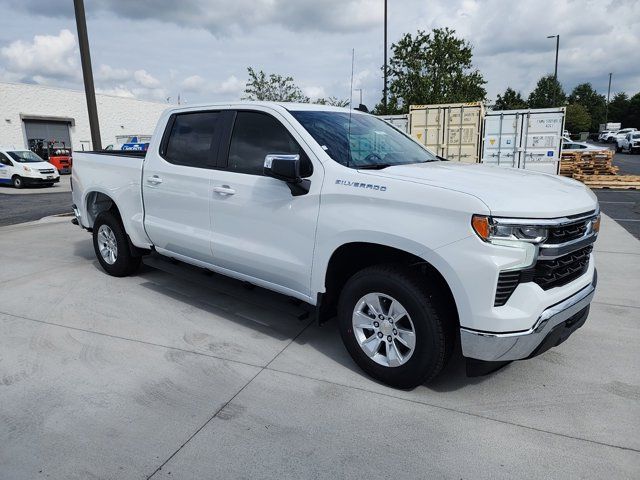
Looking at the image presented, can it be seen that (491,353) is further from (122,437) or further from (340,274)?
(122,437)

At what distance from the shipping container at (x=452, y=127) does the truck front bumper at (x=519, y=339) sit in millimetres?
12780

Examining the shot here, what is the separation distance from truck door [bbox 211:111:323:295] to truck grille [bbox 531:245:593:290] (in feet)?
4.90

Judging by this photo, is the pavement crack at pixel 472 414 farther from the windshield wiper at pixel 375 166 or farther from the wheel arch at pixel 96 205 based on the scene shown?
the wheel arch at pixel 96 205

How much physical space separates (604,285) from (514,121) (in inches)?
401

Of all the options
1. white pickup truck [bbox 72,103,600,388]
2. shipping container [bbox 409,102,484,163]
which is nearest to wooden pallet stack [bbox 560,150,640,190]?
shipping container [bbox 409,102,484,163]

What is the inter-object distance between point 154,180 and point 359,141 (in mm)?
2169

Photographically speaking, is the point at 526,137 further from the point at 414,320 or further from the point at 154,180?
the point at 414,320

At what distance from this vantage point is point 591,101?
101 meters

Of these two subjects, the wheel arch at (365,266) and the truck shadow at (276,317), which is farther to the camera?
the truck shadow at (276,317)

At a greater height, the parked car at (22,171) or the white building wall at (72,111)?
the white building wall at (72,111)

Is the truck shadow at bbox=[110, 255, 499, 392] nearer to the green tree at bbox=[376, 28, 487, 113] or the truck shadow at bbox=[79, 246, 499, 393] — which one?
the truck shadow at bbox=[79, 246, 499, 393]

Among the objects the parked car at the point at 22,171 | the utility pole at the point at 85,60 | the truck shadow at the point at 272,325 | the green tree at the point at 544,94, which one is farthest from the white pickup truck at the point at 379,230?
the green tree at the point at 544,94

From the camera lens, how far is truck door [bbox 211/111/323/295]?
3.49 metres

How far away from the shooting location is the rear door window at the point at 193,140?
14.0 ft
